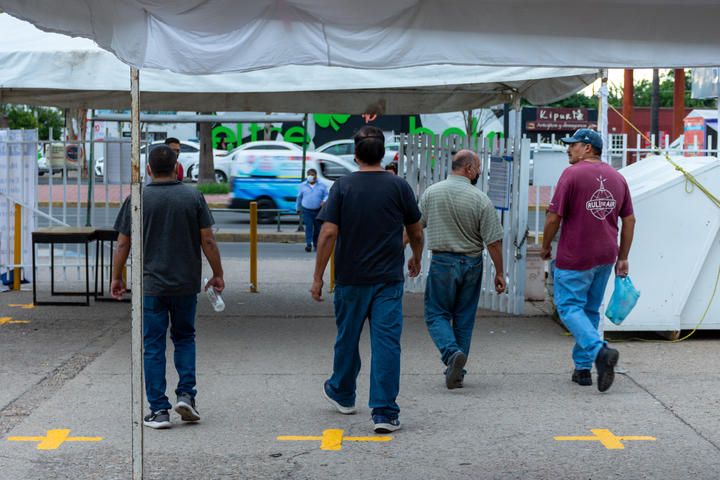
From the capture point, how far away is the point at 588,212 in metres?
6.61

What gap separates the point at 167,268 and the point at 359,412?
1571 mm

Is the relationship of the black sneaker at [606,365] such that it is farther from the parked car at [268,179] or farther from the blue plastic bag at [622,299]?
the parked car at [268,179]

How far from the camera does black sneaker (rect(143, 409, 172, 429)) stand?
222 inches

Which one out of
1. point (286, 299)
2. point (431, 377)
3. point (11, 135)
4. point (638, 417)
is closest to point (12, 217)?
point (11, 135)

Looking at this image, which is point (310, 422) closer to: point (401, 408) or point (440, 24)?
point (401, 408)

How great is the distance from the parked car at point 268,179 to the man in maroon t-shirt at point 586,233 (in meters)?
15.9

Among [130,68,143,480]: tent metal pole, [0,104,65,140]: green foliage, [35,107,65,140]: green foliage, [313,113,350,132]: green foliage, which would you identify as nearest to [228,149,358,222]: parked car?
[0,104,65,140]: green foliage

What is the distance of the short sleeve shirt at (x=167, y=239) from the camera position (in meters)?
5.55

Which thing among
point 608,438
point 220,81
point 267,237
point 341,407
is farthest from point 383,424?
point 267,237

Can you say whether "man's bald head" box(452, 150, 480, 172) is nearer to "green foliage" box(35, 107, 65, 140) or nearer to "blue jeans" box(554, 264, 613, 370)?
"blue jeans" box(554, 264, 613, 370)

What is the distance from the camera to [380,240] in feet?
18.2

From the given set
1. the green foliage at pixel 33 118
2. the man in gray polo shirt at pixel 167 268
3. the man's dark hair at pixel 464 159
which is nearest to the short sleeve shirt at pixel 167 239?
the man in gray polo shirt at pixel 167 268

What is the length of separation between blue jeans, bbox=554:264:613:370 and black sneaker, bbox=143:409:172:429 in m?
2.84

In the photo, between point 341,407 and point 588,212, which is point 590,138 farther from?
point 341,407
